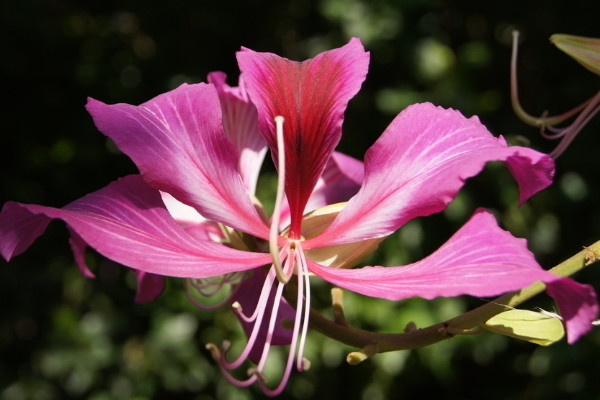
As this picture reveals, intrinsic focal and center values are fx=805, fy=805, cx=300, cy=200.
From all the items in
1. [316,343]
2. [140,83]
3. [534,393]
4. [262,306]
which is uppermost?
[262,306]

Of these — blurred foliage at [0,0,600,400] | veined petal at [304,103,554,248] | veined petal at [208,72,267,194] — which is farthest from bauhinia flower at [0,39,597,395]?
blurred foliage at [0,0,600,400]

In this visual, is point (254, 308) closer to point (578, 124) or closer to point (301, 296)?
point (301, 296)

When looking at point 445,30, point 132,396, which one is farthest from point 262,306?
point 445,30

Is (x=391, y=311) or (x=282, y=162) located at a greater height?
(x=282, y=162)

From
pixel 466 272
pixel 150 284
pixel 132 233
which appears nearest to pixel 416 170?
pixel 466 272

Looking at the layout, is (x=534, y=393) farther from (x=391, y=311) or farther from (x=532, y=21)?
(x=532, y=21)

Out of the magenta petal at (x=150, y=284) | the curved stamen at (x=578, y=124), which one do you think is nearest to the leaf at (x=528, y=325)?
the curved stamen at (x=578, y=124)
